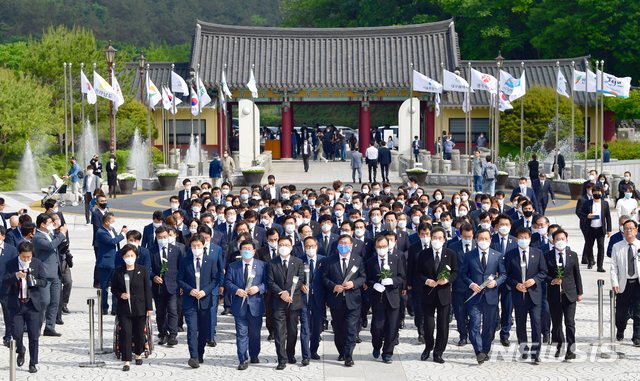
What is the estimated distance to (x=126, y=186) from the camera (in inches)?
1247

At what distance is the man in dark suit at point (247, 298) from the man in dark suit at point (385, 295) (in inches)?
58.0

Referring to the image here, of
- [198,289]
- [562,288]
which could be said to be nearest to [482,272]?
[562,288]

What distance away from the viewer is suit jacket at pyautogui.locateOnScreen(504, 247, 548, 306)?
1135 cm

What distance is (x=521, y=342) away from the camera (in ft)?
38.0

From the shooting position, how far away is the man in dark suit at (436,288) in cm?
1116

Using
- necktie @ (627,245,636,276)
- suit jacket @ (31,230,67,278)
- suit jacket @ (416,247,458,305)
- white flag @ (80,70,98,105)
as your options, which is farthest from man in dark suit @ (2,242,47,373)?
white flag @ (80,70,98,105)

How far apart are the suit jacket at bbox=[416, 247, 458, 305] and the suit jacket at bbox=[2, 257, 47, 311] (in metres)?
5.06

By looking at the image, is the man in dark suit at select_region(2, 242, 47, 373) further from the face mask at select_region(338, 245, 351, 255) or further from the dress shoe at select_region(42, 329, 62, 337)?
the face mask at select_region(338, 245, 351, 255)

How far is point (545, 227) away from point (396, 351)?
10.7 ft

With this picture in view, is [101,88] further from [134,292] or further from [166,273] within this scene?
[134,292]

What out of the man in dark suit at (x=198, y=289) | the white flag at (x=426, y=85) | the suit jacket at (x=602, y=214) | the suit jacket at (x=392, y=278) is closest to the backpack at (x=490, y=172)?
the white flag at (x=426, y=85)

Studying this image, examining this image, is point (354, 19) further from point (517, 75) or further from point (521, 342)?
point (521, 342)

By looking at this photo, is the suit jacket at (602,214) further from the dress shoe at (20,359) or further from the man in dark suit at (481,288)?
the dress shoe at (20,359)

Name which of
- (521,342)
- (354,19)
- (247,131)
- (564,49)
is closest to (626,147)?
(564,49)
